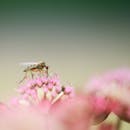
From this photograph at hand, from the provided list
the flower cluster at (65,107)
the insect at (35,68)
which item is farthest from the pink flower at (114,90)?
the insect at (35,68)

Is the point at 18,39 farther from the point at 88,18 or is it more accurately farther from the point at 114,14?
the point at 114,14

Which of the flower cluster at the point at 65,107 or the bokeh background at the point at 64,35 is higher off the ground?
the bokeh background at the point at 64,35

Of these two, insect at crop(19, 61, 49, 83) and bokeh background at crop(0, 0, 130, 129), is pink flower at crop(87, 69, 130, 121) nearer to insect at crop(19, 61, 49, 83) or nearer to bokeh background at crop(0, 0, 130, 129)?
bokeh background at crop(0, 0, 130, 129)

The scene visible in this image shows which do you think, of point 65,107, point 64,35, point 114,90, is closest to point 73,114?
point 65,107

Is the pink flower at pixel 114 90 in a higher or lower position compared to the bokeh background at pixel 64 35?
lower

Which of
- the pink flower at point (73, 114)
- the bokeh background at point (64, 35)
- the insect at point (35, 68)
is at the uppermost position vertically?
the bokeh background at point (64, 35)

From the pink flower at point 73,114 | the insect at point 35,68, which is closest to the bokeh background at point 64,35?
the insect at point 35,68

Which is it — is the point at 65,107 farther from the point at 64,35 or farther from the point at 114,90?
the point at 64,35

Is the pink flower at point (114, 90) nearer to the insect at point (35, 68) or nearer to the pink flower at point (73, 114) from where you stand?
the pink flower at point (73, 114)

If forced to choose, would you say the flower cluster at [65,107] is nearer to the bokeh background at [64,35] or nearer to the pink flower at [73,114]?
the pink flower at [73,114]

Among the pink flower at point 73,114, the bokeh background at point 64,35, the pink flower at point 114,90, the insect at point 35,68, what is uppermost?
the bokeh background at point 64,35
